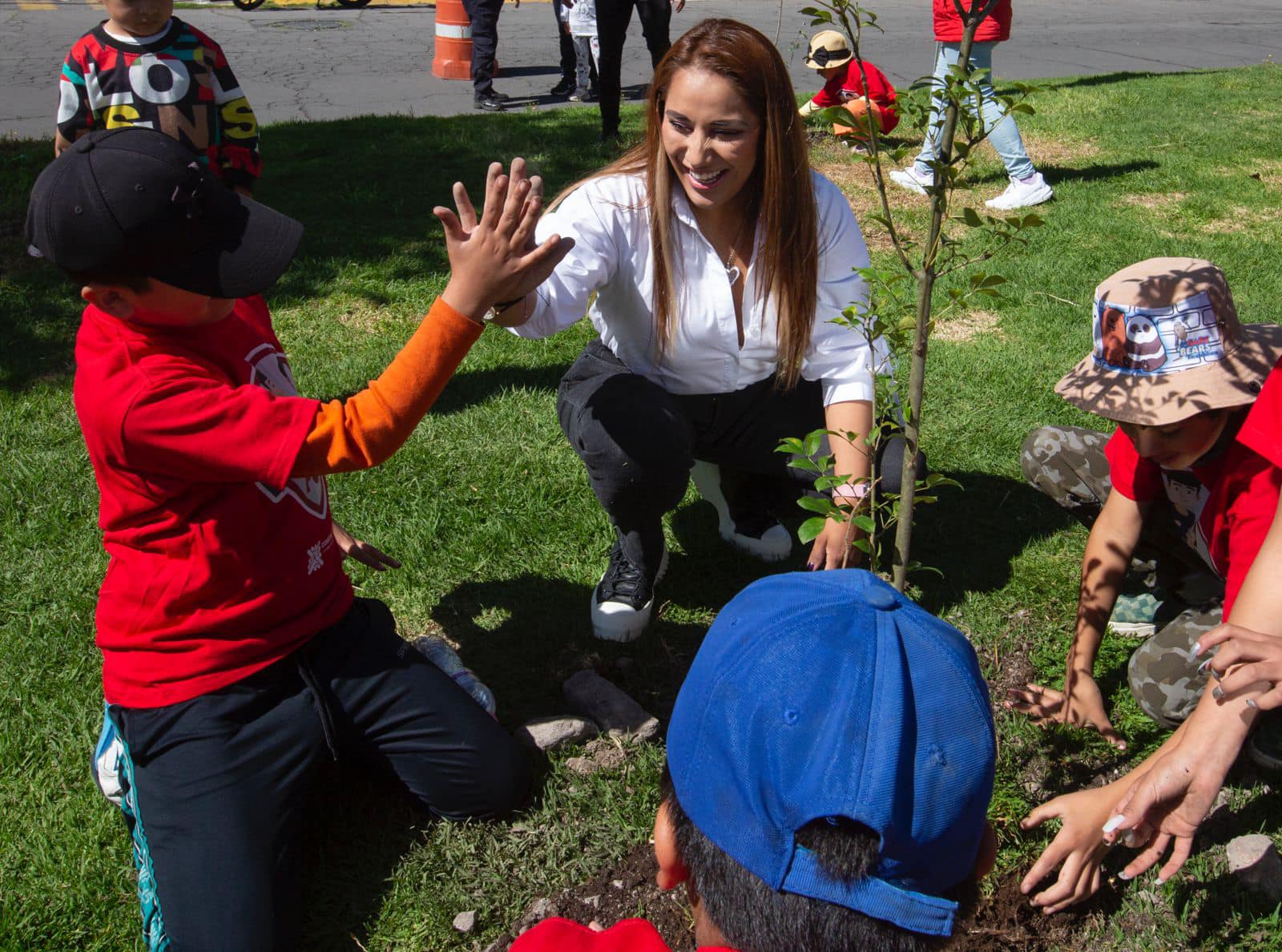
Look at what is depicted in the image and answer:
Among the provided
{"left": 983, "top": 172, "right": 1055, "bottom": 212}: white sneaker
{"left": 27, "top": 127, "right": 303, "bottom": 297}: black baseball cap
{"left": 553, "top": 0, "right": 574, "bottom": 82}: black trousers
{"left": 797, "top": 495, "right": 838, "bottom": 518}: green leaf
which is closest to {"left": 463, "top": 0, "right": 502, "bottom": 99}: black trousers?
{"left": 553, "top": 0, "right": 574, "bottom": 82}: black trousers

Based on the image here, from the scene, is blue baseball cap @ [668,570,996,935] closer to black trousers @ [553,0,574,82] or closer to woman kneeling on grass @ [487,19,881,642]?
woman kneeling on grass @ [487,19,881,642]

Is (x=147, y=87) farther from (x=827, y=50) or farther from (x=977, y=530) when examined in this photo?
(x=827, y=50)

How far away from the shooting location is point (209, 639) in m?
2.22

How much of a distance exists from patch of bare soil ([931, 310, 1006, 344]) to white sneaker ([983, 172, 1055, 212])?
175 centimetres

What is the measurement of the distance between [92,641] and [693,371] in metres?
1.75

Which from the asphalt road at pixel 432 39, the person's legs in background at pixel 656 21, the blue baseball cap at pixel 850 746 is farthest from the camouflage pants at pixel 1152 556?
the asphalt road at pixel 432 39

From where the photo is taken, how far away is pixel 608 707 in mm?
2729

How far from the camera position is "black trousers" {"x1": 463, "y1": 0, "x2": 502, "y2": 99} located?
8.82 m

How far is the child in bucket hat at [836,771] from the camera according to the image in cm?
111

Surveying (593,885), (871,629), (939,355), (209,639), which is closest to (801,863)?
(871,629)

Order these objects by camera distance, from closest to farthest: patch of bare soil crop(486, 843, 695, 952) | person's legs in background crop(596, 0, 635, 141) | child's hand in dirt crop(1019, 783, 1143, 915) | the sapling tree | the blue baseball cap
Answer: the blue baseball cap, the sapling tree, child's hand in dirt crop(1019, 783, 1143, 915), patch of bare soil crop(486, 843, 695, 952), person's legs in background crop(596, 0, 635, 141)

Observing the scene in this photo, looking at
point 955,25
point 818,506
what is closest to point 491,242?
point 818,506

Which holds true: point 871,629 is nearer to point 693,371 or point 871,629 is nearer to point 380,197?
point 693,371

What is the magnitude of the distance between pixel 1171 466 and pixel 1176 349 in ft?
0.92
